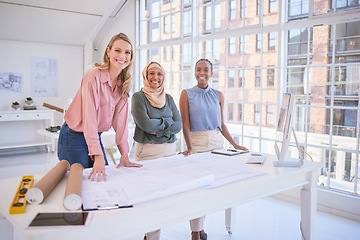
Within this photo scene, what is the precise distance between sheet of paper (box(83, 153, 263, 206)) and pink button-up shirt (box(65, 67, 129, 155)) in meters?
0.21

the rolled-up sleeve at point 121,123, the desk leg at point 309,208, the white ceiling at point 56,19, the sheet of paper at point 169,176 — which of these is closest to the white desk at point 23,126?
the white ceiling at point 56,19

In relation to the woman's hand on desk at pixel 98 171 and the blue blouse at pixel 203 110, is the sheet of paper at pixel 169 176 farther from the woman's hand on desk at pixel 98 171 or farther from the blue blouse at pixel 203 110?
the blue blouse at pixel 203 110

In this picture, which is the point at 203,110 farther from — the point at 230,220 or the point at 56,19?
the point at 56,19

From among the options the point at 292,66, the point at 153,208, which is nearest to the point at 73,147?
the point at 153,208

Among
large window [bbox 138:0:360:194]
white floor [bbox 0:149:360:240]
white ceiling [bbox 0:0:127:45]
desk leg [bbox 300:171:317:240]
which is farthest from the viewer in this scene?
white ceiling [bbox 0:0:127:45]

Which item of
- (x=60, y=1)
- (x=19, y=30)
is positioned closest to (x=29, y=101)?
(x=19, y=30)

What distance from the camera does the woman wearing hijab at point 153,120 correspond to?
276 centimetres

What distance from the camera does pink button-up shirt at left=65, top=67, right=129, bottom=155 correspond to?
1.99 meters

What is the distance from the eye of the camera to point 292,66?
4.10 meters

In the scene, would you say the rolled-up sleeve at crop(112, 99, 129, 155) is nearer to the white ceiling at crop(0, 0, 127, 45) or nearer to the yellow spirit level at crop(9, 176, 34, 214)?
the yellow spirit level at crop(9, 176, 34, 214)

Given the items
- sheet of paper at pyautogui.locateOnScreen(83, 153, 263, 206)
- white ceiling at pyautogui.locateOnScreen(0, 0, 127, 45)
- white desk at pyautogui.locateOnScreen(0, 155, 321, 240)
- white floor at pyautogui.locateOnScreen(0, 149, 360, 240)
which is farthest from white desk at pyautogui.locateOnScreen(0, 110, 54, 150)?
white desk at pyautogui.locateOnScreen(0, 155, 321, 240)

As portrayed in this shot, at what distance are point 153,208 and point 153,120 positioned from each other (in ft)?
4.46

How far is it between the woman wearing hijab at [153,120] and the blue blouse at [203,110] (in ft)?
0.63

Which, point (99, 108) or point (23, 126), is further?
point (23, 126)
